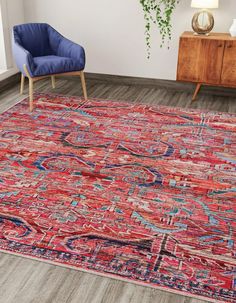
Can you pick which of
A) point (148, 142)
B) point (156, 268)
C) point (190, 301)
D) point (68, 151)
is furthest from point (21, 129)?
point (190, 301)

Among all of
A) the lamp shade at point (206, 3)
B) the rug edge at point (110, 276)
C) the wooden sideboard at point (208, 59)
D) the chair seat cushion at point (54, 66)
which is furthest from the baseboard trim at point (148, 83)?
the rug edge at point (110, 276)

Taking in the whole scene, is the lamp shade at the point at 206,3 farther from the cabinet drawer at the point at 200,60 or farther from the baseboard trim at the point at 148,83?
the baseboard trim at the point at 148,83

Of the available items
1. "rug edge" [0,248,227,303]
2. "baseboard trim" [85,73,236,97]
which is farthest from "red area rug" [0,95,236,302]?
"baseboard trim" [85,73,236,97]

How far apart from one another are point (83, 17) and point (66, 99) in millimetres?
1185

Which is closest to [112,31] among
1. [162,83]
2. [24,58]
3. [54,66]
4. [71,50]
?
[71,50]

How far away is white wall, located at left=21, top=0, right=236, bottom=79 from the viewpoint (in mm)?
4949

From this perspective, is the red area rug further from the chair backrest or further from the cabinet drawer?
the chair backrest

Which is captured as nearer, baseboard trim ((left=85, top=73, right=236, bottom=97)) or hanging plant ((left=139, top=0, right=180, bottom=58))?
hanging plant ((left=139, top=0, right=180, bottom=58))

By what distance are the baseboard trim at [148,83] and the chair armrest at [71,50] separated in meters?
0.75

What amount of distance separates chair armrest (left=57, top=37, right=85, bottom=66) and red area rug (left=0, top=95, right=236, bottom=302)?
57 centimetres

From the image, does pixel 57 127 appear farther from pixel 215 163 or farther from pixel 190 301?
pixel 190 301

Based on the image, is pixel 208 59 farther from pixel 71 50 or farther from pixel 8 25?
pixel 8 25

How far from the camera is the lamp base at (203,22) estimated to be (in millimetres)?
4453

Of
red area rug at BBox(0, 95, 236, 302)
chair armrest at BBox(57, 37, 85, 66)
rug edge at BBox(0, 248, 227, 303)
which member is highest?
chair armrest at BBox(57, 37, 85, 66)
